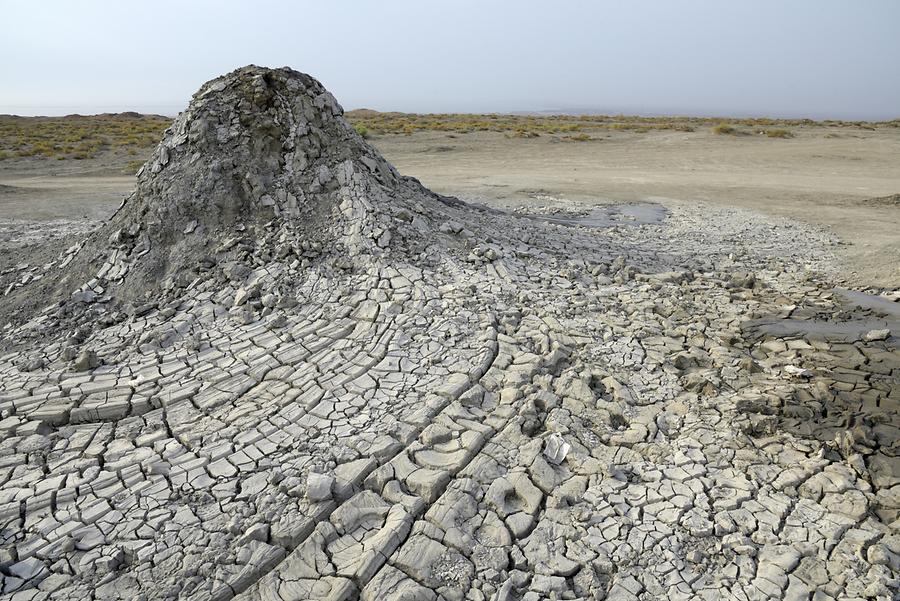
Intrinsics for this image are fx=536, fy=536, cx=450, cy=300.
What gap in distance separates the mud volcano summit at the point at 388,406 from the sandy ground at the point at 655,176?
4.16m

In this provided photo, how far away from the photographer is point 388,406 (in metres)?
3.79

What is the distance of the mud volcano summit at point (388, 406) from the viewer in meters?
2.76

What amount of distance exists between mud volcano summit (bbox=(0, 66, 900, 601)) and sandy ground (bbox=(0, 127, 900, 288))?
4.16m

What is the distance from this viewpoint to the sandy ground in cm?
1107

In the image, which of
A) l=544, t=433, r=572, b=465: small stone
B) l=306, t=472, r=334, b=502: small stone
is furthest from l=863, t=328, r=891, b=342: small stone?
l=306, t=472, r=334, b=502: small stone

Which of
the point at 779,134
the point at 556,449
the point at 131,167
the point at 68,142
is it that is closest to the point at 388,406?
the point at 556,449

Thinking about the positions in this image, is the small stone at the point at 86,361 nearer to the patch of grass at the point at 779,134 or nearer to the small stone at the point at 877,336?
the small stone at the point at 877,336

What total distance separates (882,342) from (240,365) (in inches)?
214

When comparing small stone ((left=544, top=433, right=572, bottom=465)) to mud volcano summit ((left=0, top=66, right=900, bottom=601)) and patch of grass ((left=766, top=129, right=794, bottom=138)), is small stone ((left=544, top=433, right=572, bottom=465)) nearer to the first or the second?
mud volcano summit ((left=0, top=66, right=900, bottom=601))

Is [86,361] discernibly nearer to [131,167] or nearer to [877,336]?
[877,336]

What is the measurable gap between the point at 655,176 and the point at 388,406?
14.9 metres

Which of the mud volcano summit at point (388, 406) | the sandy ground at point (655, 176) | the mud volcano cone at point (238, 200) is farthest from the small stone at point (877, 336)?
the mud volcano cone at point (238, 200)

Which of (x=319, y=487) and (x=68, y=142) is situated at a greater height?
(x=68, y=142)

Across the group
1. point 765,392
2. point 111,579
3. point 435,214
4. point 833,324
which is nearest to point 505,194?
point 435,214
